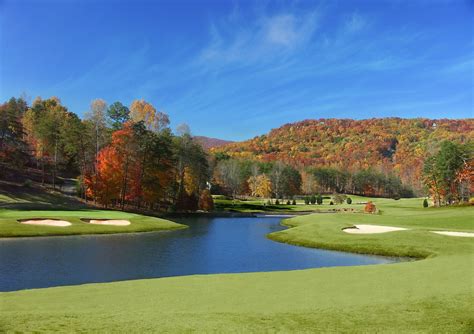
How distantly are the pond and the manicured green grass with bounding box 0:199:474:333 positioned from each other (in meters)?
5.35

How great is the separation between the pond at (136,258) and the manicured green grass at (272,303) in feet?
17.6

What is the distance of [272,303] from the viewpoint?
13.7m

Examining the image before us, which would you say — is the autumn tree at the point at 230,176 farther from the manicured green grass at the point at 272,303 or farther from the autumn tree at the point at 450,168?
the manicured green grass at the point at 272,303

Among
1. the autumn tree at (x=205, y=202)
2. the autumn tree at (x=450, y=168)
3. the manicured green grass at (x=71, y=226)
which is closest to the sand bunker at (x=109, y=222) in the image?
the manicured green grass at (x=71, y=226)

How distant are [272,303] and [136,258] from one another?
1782 centimetres

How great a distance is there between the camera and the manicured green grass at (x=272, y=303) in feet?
35.6

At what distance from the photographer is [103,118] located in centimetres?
7725

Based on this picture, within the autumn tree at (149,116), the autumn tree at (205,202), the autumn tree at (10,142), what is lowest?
the autumn tree at (205,202)

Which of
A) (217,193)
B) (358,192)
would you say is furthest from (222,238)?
(358,192)

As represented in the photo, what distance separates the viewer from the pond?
22703 millimetres

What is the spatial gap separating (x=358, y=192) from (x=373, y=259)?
176017mm

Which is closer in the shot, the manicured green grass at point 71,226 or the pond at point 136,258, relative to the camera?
the pond at point 136,258

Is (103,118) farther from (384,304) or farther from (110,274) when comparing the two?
(384,304)

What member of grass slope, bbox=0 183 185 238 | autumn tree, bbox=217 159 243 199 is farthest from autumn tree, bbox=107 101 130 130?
autumn tree, bbox=217 159 243 199
